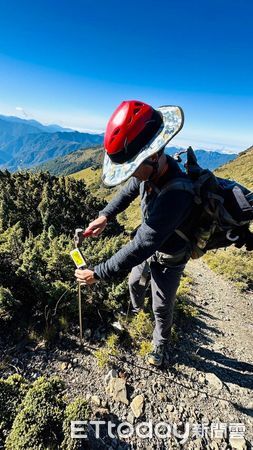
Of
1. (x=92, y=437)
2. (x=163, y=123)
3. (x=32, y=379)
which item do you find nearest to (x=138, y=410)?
(x=92, y=437)

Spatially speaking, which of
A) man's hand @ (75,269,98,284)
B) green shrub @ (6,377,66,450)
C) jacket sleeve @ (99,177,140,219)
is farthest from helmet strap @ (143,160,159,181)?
green shrub @ (6,377,66,450)

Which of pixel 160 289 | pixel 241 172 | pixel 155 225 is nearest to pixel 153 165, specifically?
pixel 155 225

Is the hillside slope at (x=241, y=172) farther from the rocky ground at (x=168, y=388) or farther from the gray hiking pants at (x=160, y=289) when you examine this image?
the gray hiking pants at (x=160, y=289)

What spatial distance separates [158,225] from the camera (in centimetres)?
301

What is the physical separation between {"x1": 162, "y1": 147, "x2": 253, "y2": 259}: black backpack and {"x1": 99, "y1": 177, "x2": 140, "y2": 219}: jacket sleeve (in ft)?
3.17

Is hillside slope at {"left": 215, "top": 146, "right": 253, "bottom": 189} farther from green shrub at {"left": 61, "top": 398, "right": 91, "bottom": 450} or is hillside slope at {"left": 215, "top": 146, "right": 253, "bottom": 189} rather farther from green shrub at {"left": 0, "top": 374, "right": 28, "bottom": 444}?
green shrub at {"left": 0, "top": 374, "right": 28, "bottom": 444}

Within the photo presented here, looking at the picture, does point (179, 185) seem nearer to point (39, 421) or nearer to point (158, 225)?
point (158, 225)

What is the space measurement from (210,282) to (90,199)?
6.38 metres

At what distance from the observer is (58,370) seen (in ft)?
15.4

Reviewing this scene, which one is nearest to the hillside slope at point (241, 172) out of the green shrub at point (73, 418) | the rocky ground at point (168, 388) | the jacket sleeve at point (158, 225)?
the rocky ground at point (168, 388)

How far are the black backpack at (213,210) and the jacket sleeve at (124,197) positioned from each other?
3.17 feet

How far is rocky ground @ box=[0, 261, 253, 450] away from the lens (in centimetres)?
409

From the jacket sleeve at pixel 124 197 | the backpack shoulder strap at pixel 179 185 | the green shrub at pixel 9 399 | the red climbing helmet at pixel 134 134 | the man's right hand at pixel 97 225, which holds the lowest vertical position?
the green shrub at pixel 9 399

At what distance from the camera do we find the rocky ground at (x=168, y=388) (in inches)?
161
